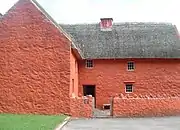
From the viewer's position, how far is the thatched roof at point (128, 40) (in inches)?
1731

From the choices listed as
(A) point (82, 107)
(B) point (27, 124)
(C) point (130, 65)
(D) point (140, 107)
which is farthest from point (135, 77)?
(B) point (27, 124)

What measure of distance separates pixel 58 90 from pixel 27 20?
611 cm

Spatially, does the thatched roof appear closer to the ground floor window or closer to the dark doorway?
the ground floor window

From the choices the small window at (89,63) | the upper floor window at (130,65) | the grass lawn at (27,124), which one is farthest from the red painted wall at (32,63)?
the upper floor window at (130,65)

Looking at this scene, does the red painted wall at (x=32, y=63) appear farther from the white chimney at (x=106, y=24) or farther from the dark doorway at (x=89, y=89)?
the white chimney at (x=106, y=24)

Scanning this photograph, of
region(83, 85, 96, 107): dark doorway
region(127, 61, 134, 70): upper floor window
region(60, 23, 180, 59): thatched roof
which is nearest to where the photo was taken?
region(60, 23, 180, 59): thatched roof

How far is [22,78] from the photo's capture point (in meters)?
34.5

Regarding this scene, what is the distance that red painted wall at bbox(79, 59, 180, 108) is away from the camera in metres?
43.6

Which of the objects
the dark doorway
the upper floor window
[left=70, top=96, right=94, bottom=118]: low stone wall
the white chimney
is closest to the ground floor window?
the upper floor window

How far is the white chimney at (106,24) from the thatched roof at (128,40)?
0.47 m

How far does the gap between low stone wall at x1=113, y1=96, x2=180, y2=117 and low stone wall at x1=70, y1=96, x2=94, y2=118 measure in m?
1.95

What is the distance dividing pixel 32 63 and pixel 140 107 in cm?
924

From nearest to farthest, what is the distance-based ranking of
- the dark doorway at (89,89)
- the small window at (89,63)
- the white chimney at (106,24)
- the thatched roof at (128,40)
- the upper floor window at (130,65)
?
the thatched roof at (128,40) < the upper floor window at (130,65) < the small window at (89,63) < the dark doorway at (89,89) < the white chimney at (106,24)

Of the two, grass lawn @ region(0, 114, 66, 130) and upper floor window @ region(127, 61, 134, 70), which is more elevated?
upper floor window @ region(127, 61, 134, 70)
